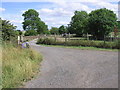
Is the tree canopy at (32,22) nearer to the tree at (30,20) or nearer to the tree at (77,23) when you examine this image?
the tree at (30,20)

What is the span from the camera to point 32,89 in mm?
6012

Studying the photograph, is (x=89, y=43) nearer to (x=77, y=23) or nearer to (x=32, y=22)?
(x=32, y=22)

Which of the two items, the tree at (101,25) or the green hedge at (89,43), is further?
the tree at (101,25)

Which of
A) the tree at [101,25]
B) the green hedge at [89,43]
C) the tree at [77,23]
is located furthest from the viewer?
the tree at [77,23]

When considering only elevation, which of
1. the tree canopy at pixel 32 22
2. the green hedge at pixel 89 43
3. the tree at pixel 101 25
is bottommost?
the green hedge at pixel 89 43

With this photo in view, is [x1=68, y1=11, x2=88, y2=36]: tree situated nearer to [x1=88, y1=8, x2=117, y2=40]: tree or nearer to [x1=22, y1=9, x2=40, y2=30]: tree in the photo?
[x1=22, y1=9, x2=40, y2=30]: tree

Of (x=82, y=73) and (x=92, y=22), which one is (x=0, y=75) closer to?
(x=82, y=73)

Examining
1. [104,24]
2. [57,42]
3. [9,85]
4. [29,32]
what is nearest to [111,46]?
[57,42]

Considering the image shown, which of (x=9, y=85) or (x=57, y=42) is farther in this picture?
(x=57, y=42)

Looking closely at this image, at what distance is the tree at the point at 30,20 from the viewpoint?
65500mm

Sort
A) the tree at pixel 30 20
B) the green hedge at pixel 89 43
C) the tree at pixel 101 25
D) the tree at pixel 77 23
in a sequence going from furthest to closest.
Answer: the tree at pixel 77 23
the tree at pixel 30 20
the tree at pixel 101 25
the green hedge at pixel 89 43

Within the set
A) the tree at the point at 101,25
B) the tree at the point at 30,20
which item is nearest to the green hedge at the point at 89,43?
the tree at the point at 101,25

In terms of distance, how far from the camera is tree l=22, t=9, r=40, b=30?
215ft

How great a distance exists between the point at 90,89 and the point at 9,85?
2.65 metres
